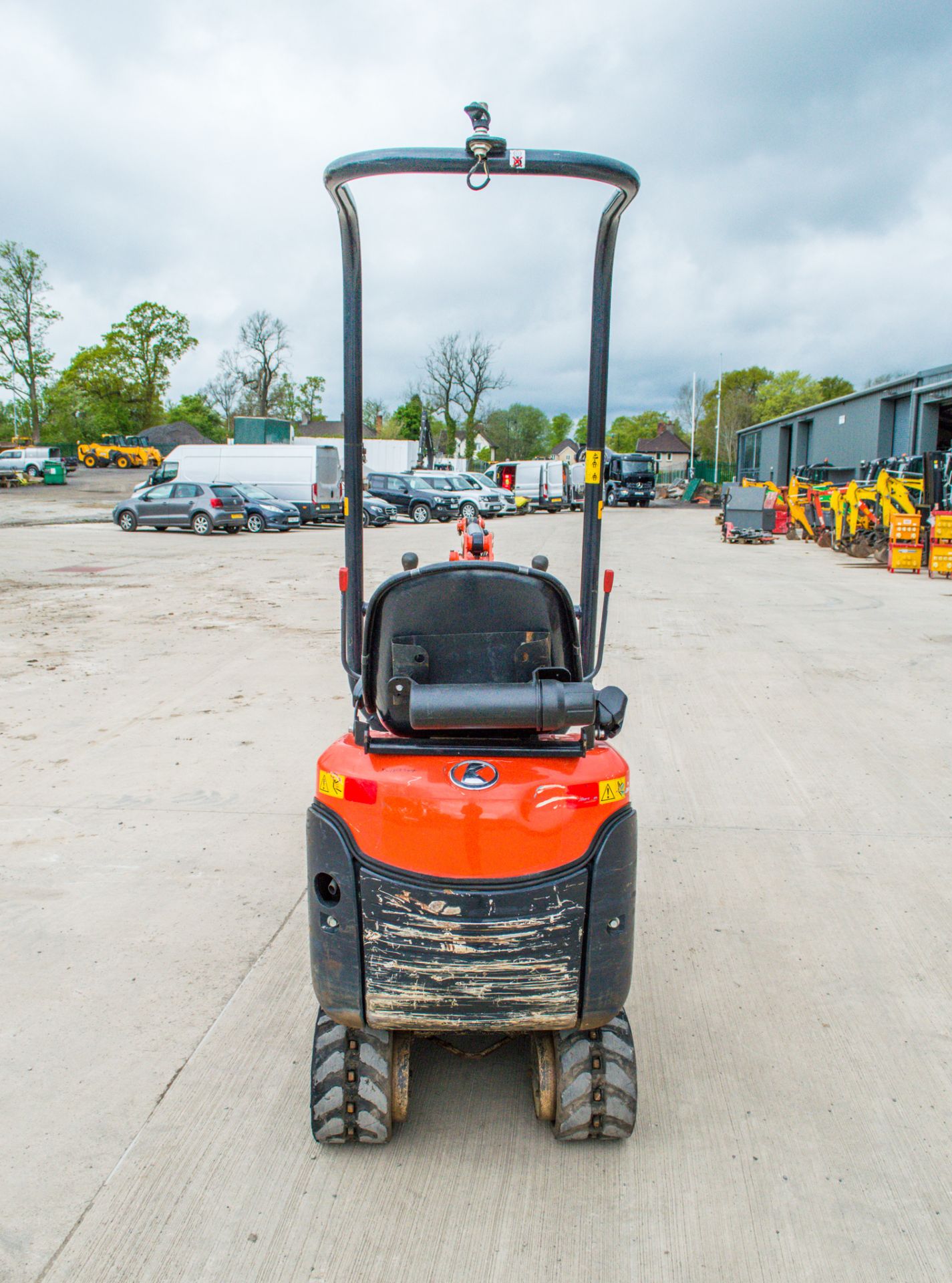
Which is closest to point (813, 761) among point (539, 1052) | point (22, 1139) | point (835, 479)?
point (539, 1052)

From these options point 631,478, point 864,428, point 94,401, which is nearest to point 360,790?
point 864,428

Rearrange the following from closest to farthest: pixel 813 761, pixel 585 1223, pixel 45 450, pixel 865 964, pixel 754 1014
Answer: pixel 585 1223 < pixel 754 1014 < pixel 865 964 < pixel 813 761 < pixel 45 450

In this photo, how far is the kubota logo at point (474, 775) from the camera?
2.40 m

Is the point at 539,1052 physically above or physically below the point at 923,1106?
above

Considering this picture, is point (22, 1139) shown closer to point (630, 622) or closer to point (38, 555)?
point (630, 622)

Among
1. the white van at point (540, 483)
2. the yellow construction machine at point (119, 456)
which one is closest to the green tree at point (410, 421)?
the yellow construction machine at point (119, 456)

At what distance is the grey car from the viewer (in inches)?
960

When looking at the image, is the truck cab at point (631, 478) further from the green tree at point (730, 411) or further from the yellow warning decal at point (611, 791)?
the yellow warning decal at point (611, 791)

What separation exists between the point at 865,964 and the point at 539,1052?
1.68 metres

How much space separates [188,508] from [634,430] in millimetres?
109535

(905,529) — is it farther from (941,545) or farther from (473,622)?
(473,622)

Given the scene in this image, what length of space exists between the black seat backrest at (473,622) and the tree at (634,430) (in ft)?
393

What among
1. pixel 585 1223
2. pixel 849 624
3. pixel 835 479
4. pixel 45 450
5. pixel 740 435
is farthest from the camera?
pixel 740 435

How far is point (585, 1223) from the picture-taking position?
97.3 inches
